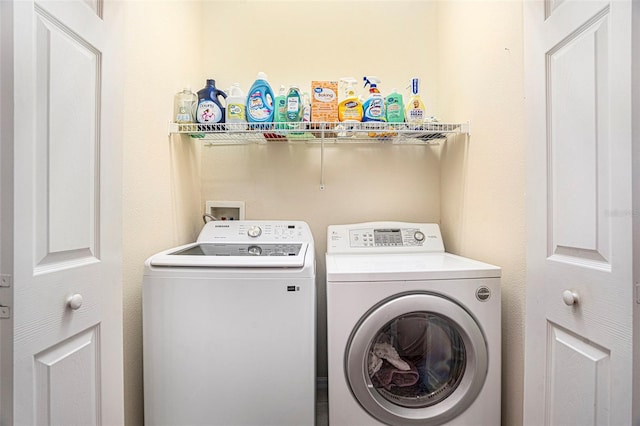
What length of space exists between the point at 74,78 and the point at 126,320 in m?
0.93

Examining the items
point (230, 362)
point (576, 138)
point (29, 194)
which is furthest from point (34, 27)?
point (576, 138)

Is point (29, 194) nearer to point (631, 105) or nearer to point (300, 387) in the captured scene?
point (300, 387)

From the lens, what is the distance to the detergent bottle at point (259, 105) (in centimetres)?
153

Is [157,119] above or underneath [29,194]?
above

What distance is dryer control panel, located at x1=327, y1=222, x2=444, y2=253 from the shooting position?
164 cm

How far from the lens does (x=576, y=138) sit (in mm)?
837

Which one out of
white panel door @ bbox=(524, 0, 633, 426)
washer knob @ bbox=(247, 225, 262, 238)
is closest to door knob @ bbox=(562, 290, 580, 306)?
white panel door @ bbox=(524, 0, 633, 426)

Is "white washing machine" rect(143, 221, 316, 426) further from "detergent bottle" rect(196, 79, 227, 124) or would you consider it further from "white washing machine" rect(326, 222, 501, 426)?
"detergent bottle" rect(196, 79, 227, 124)

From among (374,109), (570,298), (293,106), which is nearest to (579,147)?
(570,298)

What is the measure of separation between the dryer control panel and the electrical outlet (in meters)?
0.63

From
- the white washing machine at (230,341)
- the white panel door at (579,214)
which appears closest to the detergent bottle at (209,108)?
the white washing machine at (230,341)

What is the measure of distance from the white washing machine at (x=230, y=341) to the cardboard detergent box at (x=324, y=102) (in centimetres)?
85

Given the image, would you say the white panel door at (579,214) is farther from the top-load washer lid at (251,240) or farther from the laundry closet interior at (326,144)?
the top-load washer lid at (251,240)

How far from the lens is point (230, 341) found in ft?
3.70
